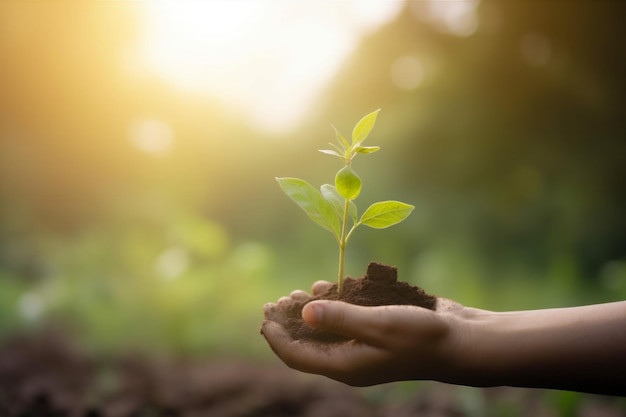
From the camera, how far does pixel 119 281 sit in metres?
3.08

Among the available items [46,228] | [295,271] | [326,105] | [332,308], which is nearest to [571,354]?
[332,308]

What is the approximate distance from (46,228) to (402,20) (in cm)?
323

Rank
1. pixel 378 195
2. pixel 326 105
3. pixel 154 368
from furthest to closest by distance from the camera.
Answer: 1. pixel 326 105
2. pixel 378 195
3. pixel 154 368

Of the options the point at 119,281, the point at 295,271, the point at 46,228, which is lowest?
the point at 119,281

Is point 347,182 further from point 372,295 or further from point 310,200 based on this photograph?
point 372,295

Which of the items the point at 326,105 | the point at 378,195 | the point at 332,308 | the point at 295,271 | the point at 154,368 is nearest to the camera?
the point at 332,308

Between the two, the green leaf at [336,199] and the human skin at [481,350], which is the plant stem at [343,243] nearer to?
the green leaf at [336,199]

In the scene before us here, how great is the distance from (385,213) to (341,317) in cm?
30

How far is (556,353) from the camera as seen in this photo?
100 cm

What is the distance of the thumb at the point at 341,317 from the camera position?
36.0 inches

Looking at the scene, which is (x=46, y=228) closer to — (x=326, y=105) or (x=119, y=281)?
(x=119, y=281)

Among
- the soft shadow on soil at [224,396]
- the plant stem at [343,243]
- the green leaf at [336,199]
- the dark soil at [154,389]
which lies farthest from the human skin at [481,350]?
the dark soil at [154,389]

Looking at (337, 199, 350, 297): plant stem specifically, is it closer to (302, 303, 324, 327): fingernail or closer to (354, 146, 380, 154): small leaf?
(354, 146, 380, 154): small leaf

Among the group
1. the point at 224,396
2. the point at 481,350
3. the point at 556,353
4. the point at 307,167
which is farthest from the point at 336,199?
the point at 307,167
